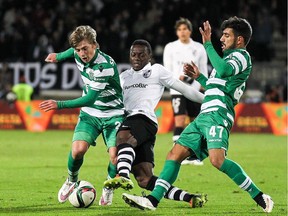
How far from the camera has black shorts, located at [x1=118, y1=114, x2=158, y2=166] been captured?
362 inches

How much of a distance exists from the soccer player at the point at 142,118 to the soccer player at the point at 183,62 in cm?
494

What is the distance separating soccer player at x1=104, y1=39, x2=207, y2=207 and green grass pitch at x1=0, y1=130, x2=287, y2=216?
1.16ft

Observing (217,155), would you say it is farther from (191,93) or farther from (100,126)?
(100,126)

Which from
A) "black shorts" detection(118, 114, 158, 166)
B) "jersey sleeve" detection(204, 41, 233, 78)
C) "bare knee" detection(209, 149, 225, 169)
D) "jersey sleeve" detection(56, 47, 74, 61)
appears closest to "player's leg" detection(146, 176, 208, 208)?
"black shorts" detection(118, 114, 158, 166)

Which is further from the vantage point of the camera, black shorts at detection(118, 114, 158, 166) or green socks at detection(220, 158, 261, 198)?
black shorts at detection(118, 114, 158, 166)

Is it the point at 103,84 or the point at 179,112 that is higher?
the point at 103,84

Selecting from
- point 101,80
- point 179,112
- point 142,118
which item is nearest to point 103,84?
point 101,80

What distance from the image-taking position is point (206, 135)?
859 centimetres

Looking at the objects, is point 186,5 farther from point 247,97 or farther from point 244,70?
point 244,70

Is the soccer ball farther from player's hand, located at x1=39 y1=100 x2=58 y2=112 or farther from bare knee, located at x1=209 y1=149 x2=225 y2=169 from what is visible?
bare knee, located at x1=209 y1=149 x2=225 y2=169

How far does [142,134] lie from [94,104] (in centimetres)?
71

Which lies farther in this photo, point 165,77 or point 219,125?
point 165,77

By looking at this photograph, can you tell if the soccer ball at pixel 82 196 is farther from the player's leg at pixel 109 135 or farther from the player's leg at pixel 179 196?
the player's leg at pixel 179 196

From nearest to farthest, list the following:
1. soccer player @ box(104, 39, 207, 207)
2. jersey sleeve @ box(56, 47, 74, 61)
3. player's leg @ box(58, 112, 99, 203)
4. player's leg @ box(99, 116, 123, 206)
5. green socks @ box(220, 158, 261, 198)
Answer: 1. green socks @ box(220, 158, 261, 198)
2. soccer player @ box(104, 39, 207, 207)
3. player's leg @ box(58, 112, 99, 203)
4. player's leg @ box(99, 116, 123, 206)
5. jersey sleeve @ box(56, 47, 74, 61)
